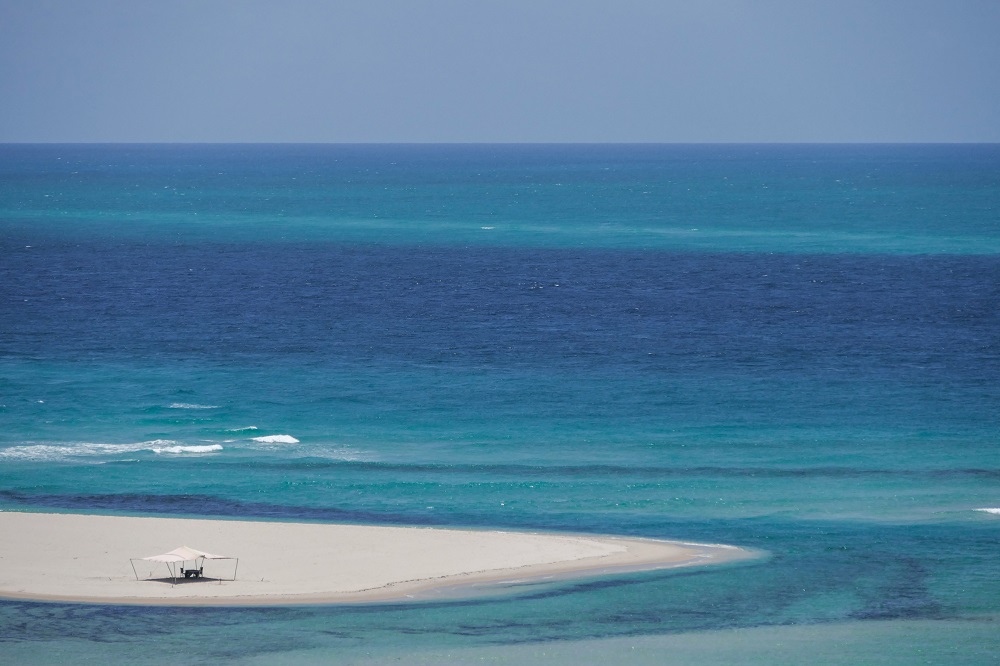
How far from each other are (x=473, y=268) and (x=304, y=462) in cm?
6204

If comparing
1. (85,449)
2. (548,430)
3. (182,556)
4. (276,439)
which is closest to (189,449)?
(276,439)

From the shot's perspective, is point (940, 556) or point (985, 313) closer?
point (940, 556)

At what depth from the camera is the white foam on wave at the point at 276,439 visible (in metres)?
55.5

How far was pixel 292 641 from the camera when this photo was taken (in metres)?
32.6

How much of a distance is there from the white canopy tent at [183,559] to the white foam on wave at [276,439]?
53.7ft

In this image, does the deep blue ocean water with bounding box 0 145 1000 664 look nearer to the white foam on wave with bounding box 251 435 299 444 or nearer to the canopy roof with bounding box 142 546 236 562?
the white foam on wave with bounding box 251 435 299 444

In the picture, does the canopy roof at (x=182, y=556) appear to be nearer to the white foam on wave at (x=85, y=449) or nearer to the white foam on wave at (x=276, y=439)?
the white foam on wave at (x=85, y=449)

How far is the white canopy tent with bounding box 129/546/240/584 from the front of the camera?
1436 inches

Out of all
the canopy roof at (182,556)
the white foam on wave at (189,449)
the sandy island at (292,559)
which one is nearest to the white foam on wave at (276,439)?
the white foam on wave at (189,449)

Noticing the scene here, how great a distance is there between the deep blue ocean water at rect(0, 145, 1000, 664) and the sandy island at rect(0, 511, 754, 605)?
1.20m

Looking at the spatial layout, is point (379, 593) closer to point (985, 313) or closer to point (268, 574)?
point (268, 574)

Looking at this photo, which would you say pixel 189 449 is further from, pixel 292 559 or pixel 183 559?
pixel 183 559

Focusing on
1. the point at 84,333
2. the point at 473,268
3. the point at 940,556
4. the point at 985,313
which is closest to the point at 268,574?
the point at 940,556

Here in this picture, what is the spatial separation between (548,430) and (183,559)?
2311cm
